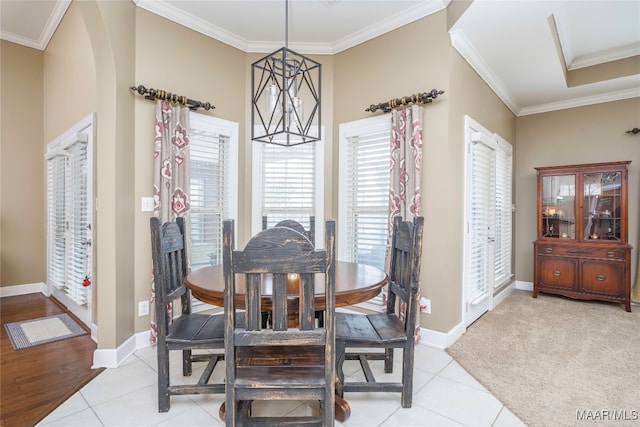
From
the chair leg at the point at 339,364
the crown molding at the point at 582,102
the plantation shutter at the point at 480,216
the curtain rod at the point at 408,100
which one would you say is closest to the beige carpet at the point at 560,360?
the plantation shutter at the point at 480,216

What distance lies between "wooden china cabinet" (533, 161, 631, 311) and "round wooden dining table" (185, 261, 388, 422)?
337 centimetres

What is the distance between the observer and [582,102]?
14.5 ft

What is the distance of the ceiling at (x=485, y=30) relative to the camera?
2.77 meters

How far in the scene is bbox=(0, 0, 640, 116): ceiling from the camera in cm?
277

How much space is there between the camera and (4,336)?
3.01 m

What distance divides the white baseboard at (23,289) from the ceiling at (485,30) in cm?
323

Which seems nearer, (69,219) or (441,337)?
(441,337)

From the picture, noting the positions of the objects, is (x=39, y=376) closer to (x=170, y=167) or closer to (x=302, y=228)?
(x=170, y=167)

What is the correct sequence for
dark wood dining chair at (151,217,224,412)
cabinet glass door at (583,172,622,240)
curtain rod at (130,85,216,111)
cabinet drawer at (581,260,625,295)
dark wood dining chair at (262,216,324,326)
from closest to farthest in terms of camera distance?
dark wood dining chair at (151,217,224,412), dark wood dining chair at (262,216,324,326), curtain rod at (130,85,216,111), cabinet drawer at (581,260,625,295), cabinet glass door at (583,172,622,240)

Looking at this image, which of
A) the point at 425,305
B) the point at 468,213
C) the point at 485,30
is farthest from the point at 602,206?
the point at 425,305

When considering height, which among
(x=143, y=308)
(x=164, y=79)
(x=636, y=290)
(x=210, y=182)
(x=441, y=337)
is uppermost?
(x=164, y=79)

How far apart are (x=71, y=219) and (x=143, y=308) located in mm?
1569

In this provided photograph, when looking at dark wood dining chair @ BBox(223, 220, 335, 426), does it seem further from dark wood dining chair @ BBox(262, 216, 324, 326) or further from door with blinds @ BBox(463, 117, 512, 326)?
door with blinds @ BBox(463, 117, 512, 326)

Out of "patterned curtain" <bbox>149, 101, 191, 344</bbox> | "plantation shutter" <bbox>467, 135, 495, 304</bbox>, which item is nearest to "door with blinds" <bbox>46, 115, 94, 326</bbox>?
"patterned curtain" <bbox>149, 101, 191, 344</bbox>
